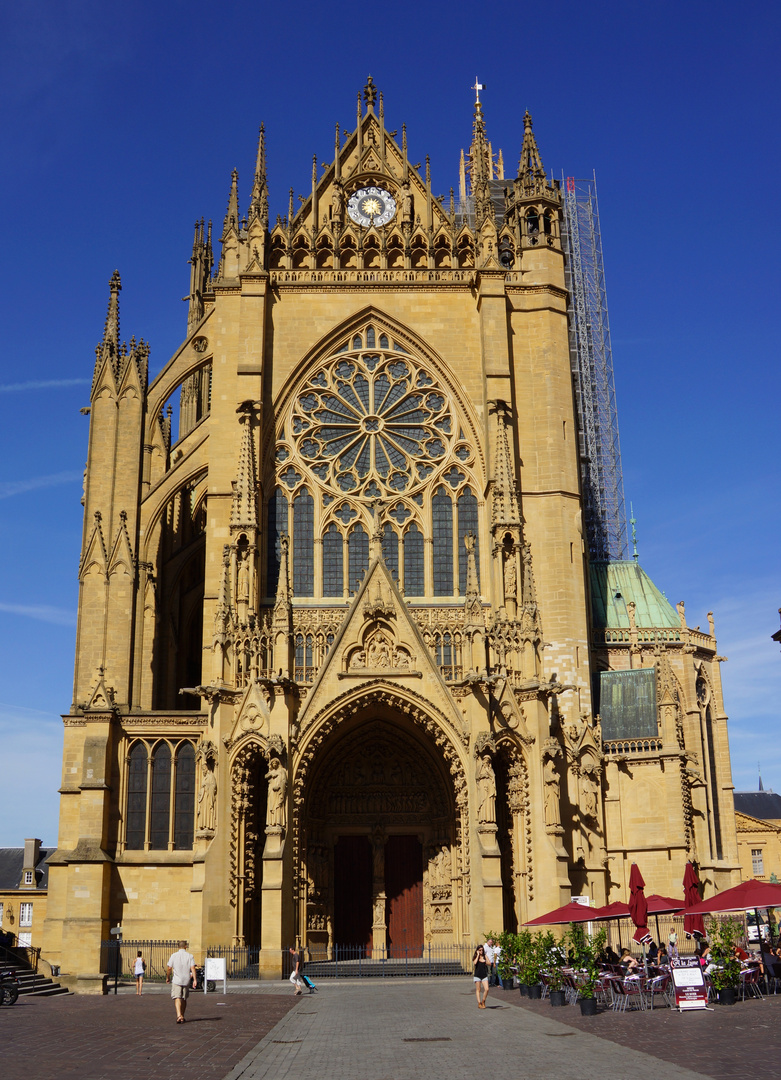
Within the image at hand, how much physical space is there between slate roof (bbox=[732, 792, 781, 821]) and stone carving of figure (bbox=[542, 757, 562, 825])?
47.4m

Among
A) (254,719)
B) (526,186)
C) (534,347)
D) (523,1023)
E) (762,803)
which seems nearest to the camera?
(523,1023)

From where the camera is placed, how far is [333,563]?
3775cm

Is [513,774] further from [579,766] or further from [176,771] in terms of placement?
[176,771]

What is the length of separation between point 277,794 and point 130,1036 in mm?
12821

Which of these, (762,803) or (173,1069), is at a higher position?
(762,803)

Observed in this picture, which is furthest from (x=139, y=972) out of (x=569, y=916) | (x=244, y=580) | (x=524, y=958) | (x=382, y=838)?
(x=244, y=580)

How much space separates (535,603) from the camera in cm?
3422

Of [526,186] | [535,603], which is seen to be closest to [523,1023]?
[535,603]

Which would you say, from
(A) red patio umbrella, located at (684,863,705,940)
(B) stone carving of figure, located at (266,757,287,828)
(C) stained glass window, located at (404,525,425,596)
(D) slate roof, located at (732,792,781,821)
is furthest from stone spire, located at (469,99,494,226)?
(D) slate roof, located at (732,792,781,821)

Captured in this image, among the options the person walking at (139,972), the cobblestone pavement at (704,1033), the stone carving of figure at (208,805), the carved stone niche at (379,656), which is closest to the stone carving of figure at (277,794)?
the stone carving of figure at (208,805)

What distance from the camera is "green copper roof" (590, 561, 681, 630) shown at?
44844 mm

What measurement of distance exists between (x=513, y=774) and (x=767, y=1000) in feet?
37.4

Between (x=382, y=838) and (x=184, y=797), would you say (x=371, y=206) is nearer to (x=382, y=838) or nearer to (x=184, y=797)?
(x=184, y=797)

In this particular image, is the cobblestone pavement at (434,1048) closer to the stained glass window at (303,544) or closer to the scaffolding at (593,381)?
the stained glass window at (303,544)
